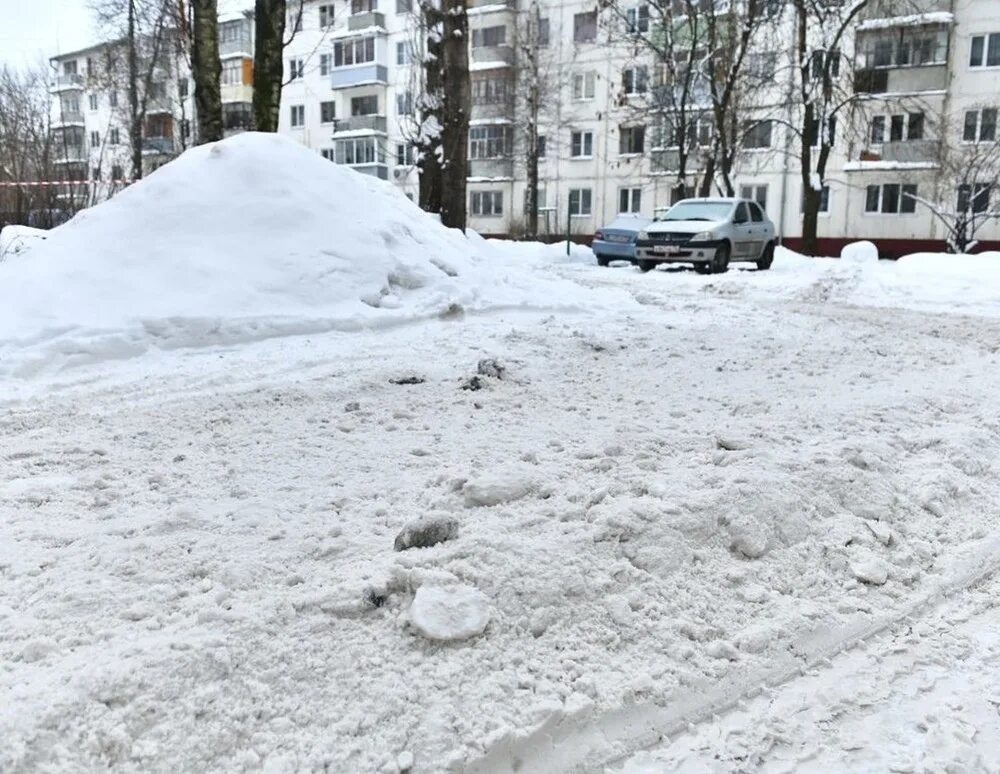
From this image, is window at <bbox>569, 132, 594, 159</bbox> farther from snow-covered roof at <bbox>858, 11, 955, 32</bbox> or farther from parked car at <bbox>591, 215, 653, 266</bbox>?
parked car at <bbox>591, 215, 653, 266</bbox>

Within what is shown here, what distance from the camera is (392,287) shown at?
25.0 ft

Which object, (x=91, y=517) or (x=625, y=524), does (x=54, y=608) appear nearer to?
(x=91, y=517)

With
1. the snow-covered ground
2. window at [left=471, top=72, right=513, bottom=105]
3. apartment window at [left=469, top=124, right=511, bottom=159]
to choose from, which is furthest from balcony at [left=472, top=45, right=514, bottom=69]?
the snow-covered ground

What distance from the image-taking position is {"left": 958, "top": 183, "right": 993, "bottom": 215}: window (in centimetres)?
2908

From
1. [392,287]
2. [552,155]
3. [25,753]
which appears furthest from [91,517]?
[552,155]

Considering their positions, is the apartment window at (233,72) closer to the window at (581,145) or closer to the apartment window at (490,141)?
the apartment window at (490,141)

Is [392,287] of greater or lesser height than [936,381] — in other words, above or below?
above

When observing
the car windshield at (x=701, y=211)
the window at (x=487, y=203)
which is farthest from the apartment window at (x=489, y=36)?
the car windshield at (x=701, y=211)

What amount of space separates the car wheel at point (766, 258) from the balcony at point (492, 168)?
2649 cm

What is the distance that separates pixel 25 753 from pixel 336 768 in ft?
2.21

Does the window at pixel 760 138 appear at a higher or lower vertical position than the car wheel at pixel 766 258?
higher

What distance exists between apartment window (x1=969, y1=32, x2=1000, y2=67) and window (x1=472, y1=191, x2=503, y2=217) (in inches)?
868

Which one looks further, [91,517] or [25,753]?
[91,517]

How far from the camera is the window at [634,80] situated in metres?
39.9
